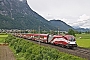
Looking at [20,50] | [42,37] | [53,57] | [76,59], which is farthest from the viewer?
[42,37]

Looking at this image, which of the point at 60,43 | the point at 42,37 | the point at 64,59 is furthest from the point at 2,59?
the point at 42,37

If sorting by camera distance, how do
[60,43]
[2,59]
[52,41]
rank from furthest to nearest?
[52,41] → [60,43] → [2,59]

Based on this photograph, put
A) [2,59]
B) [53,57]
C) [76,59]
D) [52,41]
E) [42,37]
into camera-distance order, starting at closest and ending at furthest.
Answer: [76,59]
[53,57]
[2,59]
[52,41]
[42,37]

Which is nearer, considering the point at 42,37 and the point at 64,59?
the point at 64,59

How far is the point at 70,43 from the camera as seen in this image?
48.0m

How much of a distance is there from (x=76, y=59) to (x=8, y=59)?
2458 centimetres

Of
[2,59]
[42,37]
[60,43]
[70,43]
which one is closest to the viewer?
[2,59]

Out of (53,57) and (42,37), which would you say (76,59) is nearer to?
(53,57)

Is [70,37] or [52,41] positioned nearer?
[70,37]

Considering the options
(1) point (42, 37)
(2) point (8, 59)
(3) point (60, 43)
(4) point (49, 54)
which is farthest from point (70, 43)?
(1) point (42, 37)

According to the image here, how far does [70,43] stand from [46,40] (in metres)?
23.5

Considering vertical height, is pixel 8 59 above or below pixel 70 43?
below

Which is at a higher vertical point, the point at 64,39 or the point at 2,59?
the point at 64,39

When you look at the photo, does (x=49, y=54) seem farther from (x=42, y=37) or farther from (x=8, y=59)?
(x=42, y=37)
